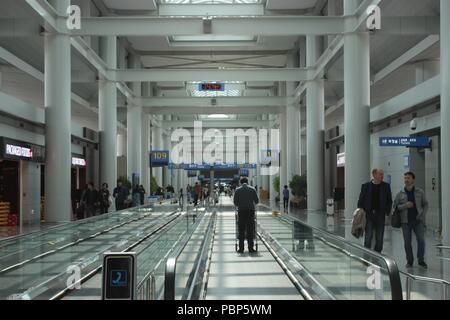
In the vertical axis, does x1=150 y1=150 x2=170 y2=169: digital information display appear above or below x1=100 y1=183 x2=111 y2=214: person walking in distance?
above

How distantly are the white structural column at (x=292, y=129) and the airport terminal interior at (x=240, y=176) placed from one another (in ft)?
0.46

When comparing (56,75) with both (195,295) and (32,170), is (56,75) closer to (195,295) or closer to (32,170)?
(32,170)

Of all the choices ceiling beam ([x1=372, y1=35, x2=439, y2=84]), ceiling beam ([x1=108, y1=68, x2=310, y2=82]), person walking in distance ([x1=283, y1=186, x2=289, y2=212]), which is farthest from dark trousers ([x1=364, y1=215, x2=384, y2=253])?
person walking in distance ([x1=283, y1=186, x2=289, y2=212])

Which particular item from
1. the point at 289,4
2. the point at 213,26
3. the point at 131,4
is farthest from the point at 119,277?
the point at 289,4

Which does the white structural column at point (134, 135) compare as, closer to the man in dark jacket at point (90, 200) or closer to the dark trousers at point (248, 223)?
the man in dark jacket at point (90, 200)

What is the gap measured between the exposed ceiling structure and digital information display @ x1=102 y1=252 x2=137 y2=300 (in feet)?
57.5

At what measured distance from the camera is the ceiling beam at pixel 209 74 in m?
32.6

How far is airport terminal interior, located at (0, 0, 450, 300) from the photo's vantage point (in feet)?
31.1

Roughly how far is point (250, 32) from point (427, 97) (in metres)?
7.30

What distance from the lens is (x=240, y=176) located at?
76.7ft

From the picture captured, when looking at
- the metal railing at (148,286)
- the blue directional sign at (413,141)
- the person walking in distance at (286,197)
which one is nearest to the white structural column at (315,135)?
the person walking in distance at (286,197)

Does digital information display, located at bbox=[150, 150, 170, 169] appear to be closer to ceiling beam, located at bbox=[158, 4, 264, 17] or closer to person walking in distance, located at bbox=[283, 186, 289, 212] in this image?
person walking in distance, located at bbox=[283, 186, 289, 212]

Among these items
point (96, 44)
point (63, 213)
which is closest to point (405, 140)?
point (63, 213)

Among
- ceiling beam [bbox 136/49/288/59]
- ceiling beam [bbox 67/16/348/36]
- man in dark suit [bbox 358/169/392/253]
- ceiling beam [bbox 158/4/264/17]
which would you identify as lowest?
man in dark suit [bbox 358/169/392/253]
